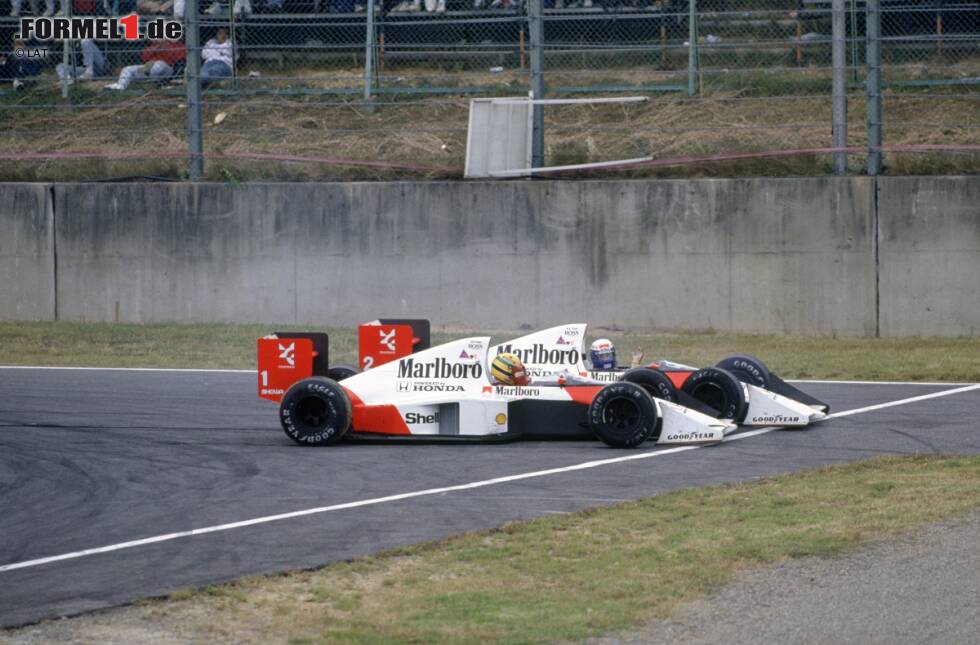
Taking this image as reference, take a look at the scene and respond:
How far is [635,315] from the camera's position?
62.8ft

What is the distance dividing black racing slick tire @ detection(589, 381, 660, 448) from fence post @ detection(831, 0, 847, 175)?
8387mm

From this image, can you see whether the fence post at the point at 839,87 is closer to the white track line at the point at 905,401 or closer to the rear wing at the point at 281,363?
the white track line at the point at 905,401

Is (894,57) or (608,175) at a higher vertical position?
(894,57)

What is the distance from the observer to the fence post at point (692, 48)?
2048 centimetres

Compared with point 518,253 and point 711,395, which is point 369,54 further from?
point 711,395

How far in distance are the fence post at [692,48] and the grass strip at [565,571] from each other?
1154 centimetres

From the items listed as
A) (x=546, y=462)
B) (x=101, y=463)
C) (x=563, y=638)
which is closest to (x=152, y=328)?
(x=101, y=463)

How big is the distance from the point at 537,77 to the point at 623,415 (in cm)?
902

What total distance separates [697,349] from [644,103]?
5222 millimetres

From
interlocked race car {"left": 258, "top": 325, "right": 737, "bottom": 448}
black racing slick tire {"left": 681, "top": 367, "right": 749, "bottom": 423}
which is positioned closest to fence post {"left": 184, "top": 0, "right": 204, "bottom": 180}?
interlocked race car {"left": 258, "top": 325, "right": 737, "bottom": 448}

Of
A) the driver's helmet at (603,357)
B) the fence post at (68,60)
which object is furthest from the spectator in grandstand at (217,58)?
the driver's helmet at (603,357)

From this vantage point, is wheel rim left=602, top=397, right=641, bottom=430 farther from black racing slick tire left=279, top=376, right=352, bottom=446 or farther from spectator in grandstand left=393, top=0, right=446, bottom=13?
spectator in grandstand left=393, top=0, right=446, bottom=13

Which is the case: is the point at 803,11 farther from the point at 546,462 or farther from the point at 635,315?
the point at 546,462

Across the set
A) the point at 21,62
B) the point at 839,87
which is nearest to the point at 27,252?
the point at 21,62
